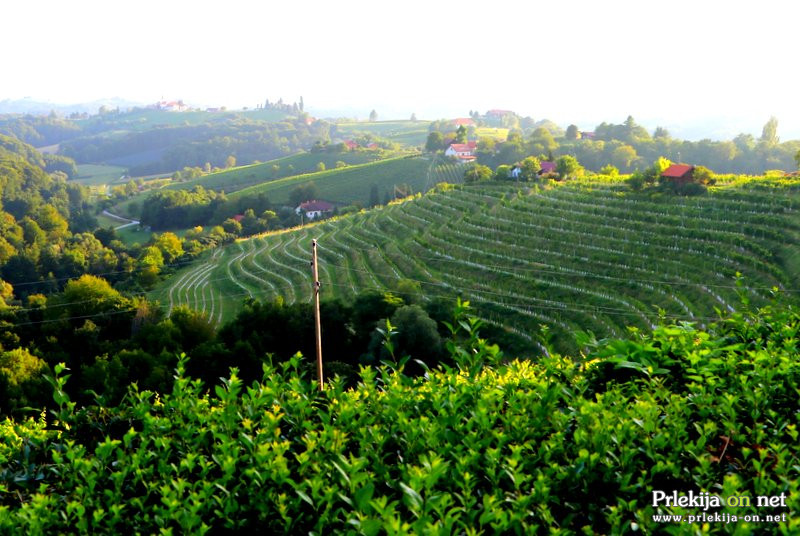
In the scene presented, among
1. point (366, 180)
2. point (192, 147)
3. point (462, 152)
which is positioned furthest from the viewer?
point (192, 147)

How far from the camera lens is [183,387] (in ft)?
15.3

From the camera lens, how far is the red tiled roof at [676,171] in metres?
39.2

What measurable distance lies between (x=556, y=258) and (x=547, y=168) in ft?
70.7

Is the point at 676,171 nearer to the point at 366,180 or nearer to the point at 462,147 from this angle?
the point at 366,180

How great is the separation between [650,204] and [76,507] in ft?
129

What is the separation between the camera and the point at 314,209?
79250mm

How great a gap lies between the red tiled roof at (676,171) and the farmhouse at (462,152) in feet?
169

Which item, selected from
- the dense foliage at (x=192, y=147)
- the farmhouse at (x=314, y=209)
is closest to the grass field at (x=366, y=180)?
the farmhouse at (x=314, y=209)

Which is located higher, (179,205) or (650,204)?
(650,204)

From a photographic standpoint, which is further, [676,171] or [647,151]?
[647,151]

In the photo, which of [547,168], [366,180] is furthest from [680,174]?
[366,180]

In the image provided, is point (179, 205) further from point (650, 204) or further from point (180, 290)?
point (650, 204)

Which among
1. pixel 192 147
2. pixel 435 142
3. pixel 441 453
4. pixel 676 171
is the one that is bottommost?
pixel 192 147

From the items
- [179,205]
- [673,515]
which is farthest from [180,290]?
[179,205]
